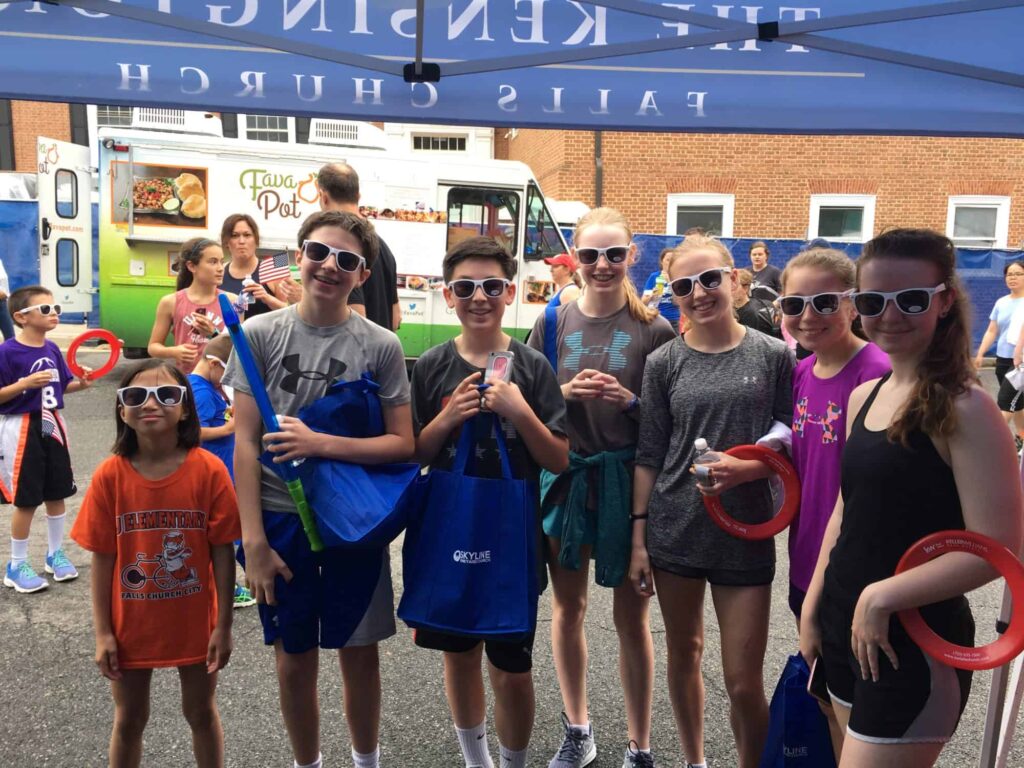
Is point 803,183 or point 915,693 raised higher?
point 803,183

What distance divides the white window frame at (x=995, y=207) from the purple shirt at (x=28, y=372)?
16.6 m

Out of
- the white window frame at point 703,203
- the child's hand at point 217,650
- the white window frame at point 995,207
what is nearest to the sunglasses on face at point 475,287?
the child's hand at point 217,650

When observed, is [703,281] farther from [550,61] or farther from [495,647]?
[495,647]

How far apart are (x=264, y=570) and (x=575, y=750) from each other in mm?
1416

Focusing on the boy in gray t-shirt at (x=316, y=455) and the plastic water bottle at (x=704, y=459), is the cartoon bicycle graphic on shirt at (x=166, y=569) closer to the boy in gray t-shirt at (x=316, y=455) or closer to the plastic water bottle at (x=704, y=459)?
the boy in gray t-shirt at (x=316, y=455)

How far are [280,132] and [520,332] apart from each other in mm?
8425

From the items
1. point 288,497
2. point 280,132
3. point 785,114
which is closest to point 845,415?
point 785,114

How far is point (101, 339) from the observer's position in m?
4.59

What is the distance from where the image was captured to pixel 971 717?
11.5 feet

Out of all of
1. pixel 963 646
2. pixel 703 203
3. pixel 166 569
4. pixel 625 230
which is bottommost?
pixel 166 569

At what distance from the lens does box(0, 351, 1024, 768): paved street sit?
10.3ft

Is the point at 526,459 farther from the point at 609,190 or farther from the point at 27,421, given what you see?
the point at 609,190

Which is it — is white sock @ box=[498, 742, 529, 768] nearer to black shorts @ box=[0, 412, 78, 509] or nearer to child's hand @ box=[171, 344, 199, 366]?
child's hand @ box=[171, 344, 199, 366]

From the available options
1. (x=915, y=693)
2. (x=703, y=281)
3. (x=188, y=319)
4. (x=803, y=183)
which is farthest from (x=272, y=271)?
(x=803, y=183)
